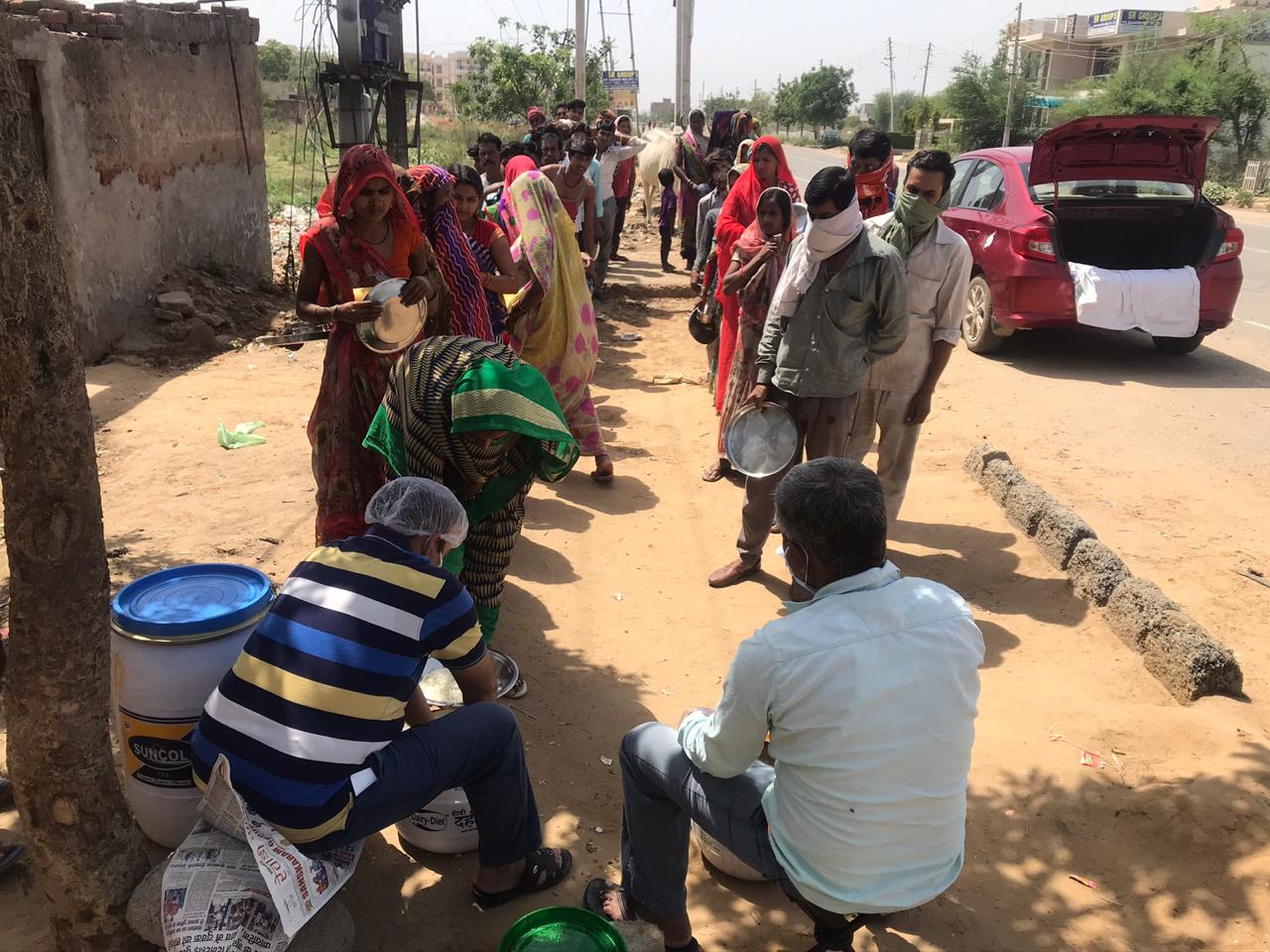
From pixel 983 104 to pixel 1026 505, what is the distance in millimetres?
38858

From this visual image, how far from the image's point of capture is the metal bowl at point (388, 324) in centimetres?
347

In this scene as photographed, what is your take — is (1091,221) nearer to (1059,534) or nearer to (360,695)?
(1059,534)

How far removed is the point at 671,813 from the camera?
233 cm

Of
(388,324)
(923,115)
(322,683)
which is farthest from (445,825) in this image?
(923,115)

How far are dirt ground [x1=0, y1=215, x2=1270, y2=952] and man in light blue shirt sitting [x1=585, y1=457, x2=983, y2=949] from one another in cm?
69

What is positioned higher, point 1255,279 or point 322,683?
point 322,683

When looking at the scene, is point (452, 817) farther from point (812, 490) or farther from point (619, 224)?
point (619, 224)

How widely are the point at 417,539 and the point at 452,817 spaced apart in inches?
33.7

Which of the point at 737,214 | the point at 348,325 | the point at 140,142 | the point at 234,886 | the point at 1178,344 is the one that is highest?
the point at 140,142

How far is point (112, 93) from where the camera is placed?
7.35 m

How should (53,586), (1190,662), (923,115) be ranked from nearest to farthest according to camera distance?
(53,586)
(1190,662)
(923,115)

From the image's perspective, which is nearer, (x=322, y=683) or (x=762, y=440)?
(x=322, y=683)

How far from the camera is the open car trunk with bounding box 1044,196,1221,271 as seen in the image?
768cm

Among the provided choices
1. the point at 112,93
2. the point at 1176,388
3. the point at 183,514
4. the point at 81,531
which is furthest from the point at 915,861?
the point at 112,93
